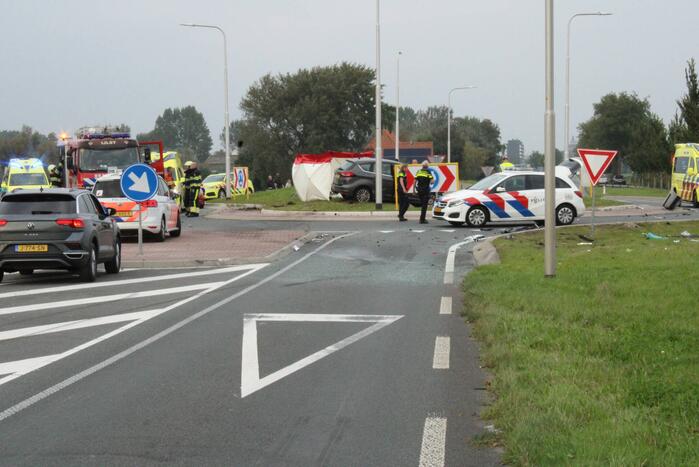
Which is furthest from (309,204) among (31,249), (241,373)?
(241,373)

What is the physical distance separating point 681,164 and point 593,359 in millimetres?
35824

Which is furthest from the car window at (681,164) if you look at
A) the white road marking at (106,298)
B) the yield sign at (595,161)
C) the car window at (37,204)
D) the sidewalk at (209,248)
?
the car window at (37,204)

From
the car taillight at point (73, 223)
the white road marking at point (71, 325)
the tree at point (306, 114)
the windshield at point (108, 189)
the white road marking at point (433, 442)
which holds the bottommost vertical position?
the white road marking at point (433, 442)

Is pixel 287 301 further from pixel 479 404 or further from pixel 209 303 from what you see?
pixel 479 404

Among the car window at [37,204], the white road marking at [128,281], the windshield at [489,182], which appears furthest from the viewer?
the windshield at [489,182]

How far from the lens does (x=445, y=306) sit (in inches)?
486

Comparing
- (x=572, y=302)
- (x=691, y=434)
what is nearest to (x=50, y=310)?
(x=572, y=302)

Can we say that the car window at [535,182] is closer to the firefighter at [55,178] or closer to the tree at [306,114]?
the firefighter at [55,178]

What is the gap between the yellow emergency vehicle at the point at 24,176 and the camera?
38781 mm

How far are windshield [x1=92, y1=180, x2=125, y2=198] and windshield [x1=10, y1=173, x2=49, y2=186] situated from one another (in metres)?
16.4

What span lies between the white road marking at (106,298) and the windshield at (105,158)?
16790mm

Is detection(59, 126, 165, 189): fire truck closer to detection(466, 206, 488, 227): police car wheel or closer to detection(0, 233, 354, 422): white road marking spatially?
detection(466, 206, 488, 227): police car wheel

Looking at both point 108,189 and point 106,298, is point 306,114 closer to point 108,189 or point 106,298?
point 108,189

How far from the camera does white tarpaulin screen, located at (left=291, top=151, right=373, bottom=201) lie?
125 ft
